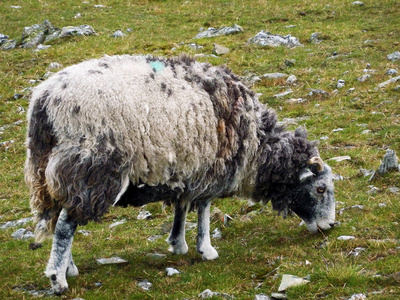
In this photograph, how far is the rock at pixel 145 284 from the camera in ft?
24.8

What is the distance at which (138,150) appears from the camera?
7348 mm

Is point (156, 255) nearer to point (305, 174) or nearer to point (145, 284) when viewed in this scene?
point (145, 284)

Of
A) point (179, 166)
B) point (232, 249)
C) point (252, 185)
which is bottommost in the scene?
point (232, 249)

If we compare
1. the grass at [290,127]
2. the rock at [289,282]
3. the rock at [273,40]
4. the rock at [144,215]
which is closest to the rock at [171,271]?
the grass at [290,127]

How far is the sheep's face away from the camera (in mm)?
9055

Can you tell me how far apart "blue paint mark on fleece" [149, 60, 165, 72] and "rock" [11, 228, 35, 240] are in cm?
388

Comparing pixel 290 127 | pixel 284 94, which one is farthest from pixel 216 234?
pixel 284 94

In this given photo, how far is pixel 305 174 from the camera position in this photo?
9.12 m

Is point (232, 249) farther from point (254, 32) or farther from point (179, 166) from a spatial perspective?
point (254, 32)

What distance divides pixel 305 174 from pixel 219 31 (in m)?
15.4

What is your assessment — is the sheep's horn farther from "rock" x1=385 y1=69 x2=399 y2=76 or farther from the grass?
"rock" x1=385 y1=69 x2=399 y2=76

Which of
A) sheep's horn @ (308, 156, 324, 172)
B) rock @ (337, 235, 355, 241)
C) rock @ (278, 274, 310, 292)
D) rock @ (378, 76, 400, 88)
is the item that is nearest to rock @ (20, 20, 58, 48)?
rock @ (378, 76, 400, 88)

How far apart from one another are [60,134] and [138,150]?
0.94 metres

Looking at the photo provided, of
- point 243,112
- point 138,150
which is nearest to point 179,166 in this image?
point 138,150
